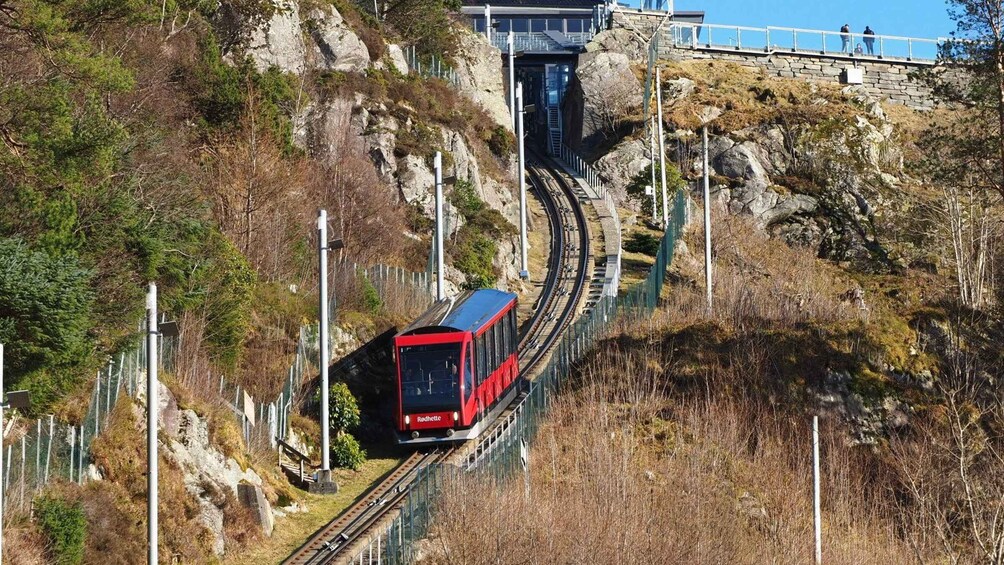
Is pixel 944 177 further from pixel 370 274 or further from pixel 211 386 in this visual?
pixel 211 386

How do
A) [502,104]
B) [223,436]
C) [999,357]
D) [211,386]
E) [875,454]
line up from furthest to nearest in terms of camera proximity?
1. [502,104]
2. [999,357]
3. [875,454]
4. [211,386]
5. [223,436]

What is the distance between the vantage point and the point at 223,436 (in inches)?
1173

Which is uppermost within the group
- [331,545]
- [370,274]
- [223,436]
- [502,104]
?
[502,104]

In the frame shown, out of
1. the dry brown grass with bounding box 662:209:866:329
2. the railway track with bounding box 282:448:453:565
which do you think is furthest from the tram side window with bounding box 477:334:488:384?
the dry brown grass with bounding box 662:209:866:329

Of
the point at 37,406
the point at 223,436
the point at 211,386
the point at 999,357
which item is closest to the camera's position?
the point at 37,406

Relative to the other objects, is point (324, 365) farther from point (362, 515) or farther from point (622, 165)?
point (622, 165)

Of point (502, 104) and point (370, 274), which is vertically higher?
point (502, 104)

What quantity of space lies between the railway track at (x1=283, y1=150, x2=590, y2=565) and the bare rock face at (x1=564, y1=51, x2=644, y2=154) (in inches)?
113

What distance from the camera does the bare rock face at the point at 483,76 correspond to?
74250 millimetres

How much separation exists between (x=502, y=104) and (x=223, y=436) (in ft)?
156

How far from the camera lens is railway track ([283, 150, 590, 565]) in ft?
90.7

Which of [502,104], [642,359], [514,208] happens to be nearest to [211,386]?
[642,359]

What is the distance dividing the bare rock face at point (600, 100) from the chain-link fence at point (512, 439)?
89.2 feet

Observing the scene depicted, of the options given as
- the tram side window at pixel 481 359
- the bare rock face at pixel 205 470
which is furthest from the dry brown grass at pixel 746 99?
the bare rock face at pixel 205 470
